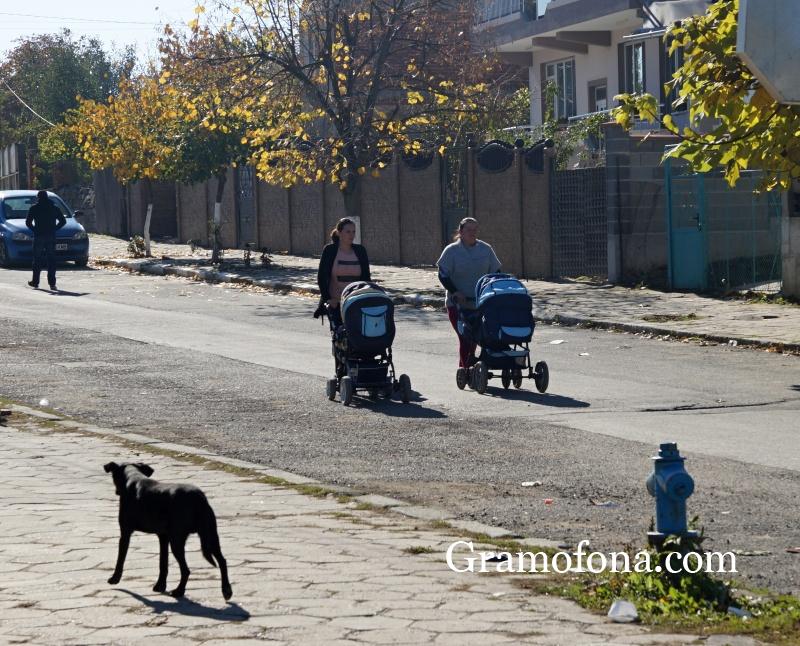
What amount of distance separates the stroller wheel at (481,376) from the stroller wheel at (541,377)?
0.49 m

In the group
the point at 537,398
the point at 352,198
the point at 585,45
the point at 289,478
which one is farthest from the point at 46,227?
the point at 289,478

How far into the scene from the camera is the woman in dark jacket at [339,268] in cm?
1377

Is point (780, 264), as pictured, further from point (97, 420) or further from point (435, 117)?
point (97, 420)

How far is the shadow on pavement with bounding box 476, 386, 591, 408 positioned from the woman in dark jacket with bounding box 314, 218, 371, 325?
5.72ft

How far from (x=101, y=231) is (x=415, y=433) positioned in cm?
3752

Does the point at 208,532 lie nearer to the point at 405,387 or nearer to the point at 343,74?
the point at 405,387

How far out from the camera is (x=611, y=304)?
2198 centimetres

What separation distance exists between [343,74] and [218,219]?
324 inches

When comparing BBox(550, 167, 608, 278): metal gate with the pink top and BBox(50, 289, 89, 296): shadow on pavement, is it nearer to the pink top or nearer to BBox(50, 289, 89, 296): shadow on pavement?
BBox(50, 289, 89, 296): shadow on pavement

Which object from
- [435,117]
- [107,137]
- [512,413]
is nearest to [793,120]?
[512,413]

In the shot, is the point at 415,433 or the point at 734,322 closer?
the point at 415,433

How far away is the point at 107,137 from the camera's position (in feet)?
124

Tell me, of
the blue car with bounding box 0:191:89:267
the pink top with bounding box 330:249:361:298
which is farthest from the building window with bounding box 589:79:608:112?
the pink top with bounding box 330:249:361:298

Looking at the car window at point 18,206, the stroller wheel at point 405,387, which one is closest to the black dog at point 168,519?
the stroller wheel at point 405,387
